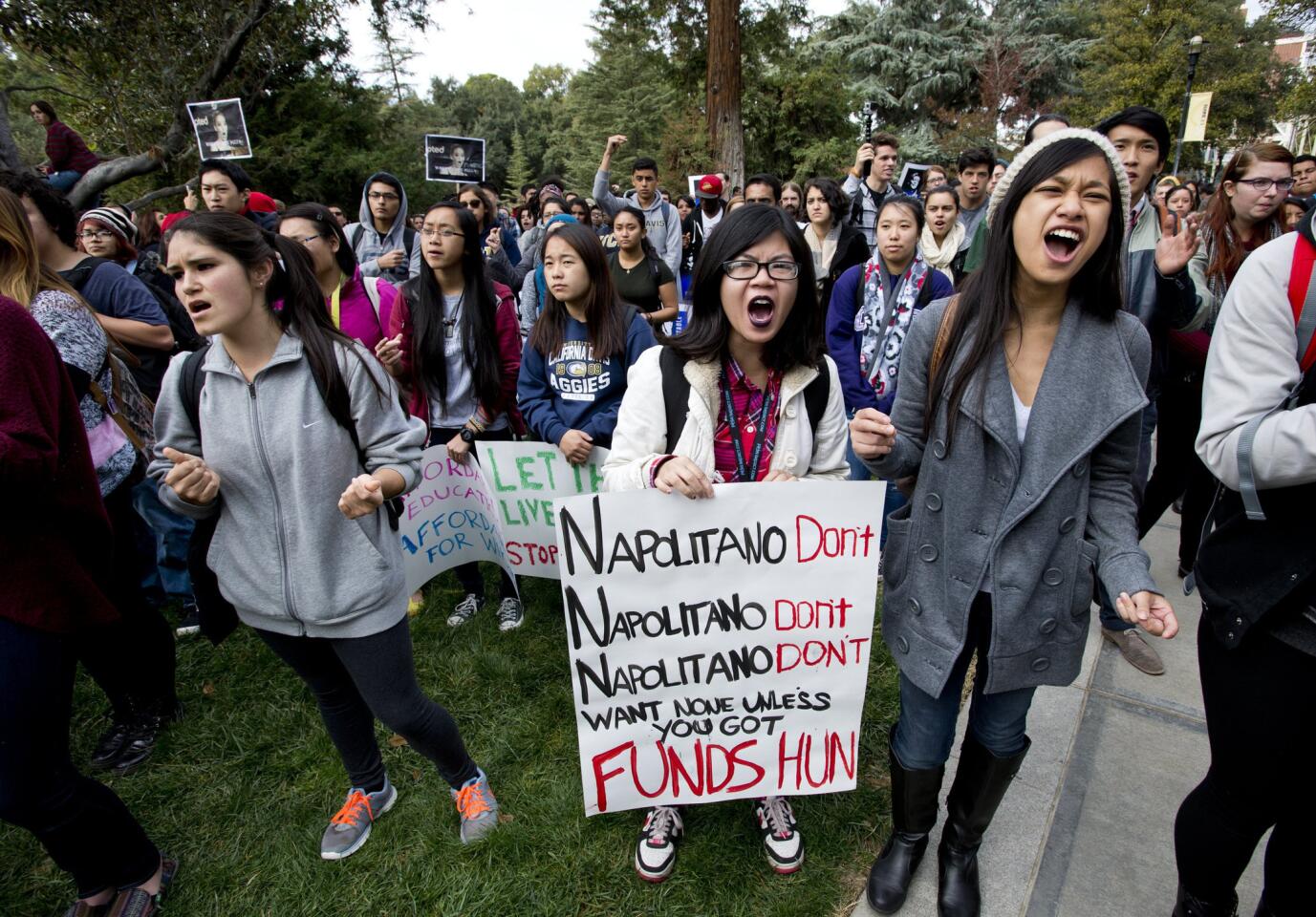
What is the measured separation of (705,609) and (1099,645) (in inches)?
96.7

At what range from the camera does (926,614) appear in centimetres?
191

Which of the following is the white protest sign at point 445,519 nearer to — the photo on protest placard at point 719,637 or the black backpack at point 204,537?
the black backpack at point 204,537

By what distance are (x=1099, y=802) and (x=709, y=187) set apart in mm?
6514

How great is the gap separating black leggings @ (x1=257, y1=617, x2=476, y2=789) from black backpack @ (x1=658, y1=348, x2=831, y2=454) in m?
1.07

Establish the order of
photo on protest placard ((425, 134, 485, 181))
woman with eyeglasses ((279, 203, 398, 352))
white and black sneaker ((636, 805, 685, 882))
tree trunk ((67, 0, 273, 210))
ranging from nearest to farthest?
white and black sneaker ((636, 805, 685, 882))
woman with eyeglasses ((279, 203, 398, 352))
photo on protest placard ((425, 134, 485, 181))
tree trunk ((67, 0, 273, 210))

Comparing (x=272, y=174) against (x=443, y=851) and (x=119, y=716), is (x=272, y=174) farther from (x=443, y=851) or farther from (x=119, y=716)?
(x=443, y=851)

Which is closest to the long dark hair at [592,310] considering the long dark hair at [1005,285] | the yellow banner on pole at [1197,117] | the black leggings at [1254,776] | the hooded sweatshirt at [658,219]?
the long dark hair at [1005,285]

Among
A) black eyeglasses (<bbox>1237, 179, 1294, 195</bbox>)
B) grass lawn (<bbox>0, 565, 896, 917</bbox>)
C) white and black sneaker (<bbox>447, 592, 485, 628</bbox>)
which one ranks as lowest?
grass lawn (<bbox>0, 565, 896, 917</bbox>)

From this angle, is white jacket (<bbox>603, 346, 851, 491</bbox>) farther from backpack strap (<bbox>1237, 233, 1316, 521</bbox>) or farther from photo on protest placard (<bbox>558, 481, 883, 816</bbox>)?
backpack strap (<bbox>1237, 233, 1316, 521</bbox>)

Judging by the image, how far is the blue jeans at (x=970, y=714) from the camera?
191cm

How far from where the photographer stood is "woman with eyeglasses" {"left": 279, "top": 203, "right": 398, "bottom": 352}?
3402 mm

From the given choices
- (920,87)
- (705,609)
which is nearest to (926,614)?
(705,609)

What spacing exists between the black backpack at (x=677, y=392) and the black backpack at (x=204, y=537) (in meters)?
0.93

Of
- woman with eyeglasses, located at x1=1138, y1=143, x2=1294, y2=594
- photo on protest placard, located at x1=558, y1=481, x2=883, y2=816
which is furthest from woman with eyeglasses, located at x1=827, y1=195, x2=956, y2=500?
photo on protest placard, located at x1=558, y1=481, x2=883, y2=816
